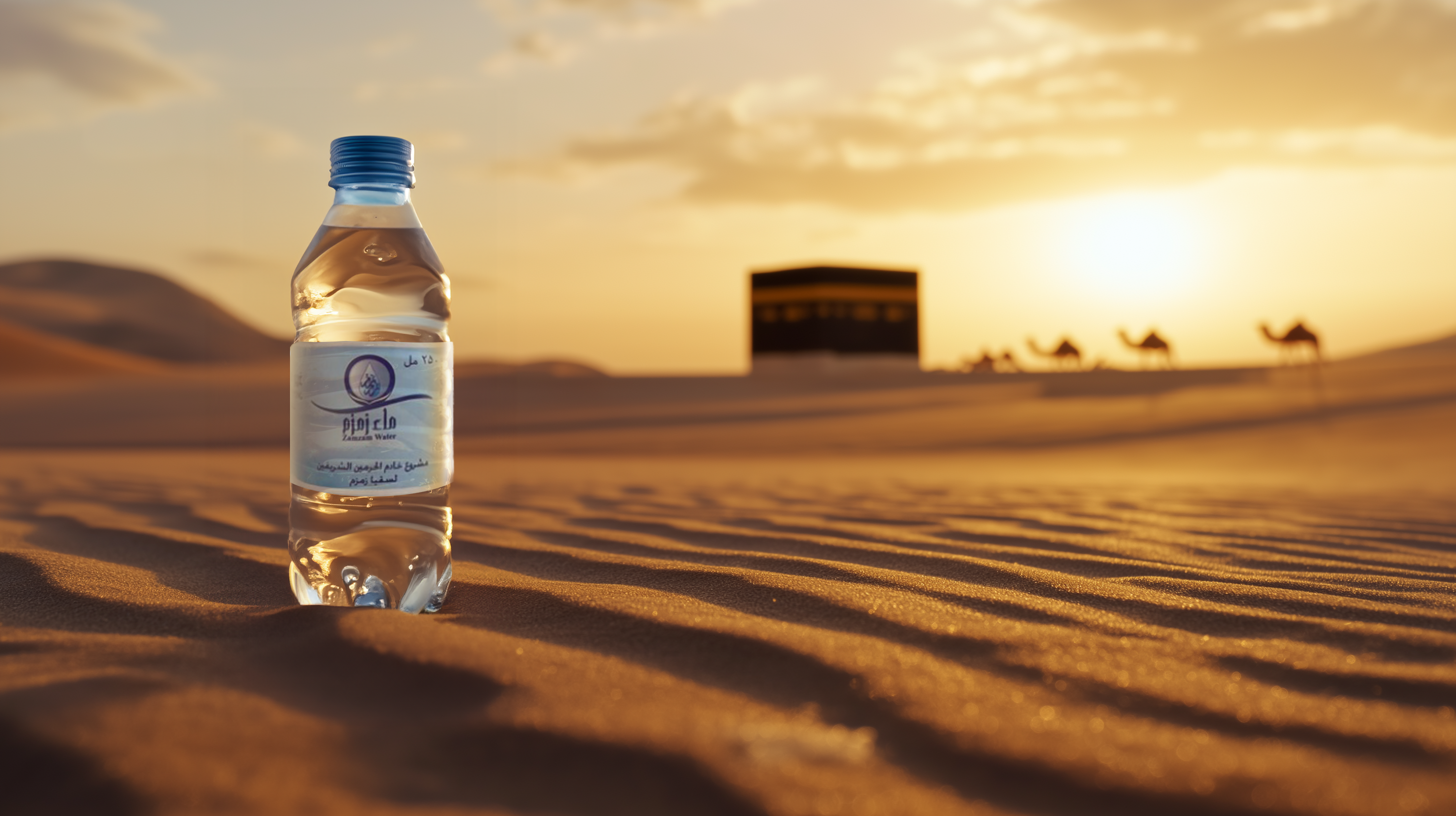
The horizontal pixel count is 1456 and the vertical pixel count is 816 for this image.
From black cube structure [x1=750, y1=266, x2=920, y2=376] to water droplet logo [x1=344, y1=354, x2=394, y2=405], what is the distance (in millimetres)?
18187

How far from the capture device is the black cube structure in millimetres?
20109

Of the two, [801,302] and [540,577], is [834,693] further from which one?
[801,302]

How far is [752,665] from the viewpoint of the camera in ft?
3.56

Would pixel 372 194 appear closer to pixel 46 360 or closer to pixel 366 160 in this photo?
pixel 366 160

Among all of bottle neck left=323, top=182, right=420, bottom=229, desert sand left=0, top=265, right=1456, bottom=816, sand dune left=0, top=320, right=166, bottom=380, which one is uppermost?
sand dune left=0, top=320, right=166, bottom=380

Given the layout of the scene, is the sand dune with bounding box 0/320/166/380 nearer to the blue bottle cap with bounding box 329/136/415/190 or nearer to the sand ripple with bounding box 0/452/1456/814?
the blue bottle cap with bounding box 329/136/415/190

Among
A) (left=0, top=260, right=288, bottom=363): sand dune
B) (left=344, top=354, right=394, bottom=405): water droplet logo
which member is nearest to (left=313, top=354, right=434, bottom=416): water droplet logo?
(left=344, top=354, right=394, bottom=405): water droplet logo

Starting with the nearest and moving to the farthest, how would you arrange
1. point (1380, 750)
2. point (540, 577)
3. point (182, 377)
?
point (1380, 750) < point (540, 577) < point (182, 377)

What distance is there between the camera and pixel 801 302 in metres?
20.4

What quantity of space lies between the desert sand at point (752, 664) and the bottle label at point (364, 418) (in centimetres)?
21

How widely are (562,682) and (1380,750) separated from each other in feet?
2.56

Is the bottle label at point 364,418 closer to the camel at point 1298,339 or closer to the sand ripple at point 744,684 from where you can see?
the sand ripple at point 744,684

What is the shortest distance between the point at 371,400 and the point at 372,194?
1.47 ft

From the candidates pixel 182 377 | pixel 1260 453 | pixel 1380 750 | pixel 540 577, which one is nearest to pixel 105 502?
pixel 540 577
